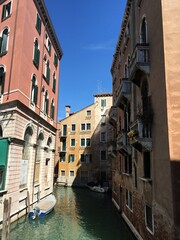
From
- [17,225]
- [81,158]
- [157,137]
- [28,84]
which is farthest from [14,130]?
[81,158]

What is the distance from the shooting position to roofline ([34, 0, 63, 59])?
1584 cm

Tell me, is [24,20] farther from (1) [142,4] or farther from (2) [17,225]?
(2) [17,225]

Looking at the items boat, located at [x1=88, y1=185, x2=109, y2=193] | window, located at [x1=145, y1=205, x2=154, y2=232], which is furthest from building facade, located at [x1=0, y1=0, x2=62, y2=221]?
boat, located at [x1=88, y1=185, x2=109, y2=193]

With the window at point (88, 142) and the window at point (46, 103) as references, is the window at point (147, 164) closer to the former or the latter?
the window at point (46, 103)

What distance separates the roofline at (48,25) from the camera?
1584 centimetres

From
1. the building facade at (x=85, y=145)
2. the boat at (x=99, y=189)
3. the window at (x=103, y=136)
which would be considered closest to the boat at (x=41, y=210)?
the boat at (x=99, y=189)

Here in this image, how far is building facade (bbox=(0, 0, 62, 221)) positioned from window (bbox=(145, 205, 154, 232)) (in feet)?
22.8

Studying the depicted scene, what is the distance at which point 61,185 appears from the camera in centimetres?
3017

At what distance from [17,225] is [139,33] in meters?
11.9

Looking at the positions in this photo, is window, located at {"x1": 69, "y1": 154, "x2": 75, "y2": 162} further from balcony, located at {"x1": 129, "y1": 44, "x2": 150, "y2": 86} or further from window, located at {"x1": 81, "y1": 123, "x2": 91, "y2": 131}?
balcony, located at {"x1": 129, "y1": 44, "x2": 150, "y2": 86}

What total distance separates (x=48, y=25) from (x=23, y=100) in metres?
9.14

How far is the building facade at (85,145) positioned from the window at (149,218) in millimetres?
20372

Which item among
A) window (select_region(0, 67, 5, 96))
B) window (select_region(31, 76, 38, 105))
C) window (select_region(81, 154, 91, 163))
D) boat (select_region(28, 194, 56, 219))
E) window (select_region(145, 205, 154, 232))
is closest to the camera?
window (select_region(145, 205, 154, 232))

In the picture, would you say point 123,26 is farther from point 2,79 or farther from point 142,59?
point 2,79
